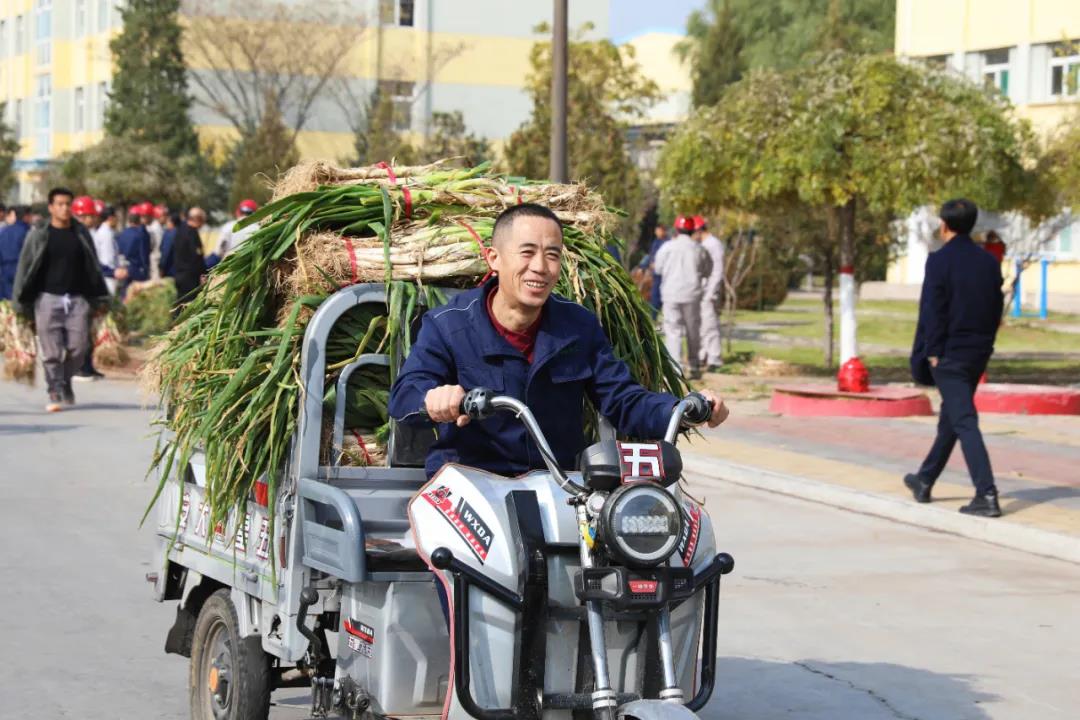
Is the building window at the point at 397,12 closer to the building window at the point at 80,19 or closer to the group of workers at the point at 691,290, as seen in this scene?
the building window at the point at 80,19

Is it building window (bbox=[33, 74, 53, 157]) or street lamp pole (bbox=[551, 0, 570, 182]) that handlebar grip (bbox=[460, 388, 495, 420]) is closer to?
street lamp pole (bbox=[551, 0, 570, 182])

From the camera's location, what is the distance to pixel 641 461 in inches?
160

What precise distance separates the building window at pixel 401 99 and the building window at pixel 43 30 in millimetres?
16997

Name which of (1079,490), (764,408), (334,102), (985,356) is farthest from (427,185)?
(334,102)

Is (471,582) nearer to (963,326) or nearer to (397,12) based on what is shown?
(963,326)

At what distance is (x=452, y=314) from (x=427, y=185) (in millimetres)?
1202

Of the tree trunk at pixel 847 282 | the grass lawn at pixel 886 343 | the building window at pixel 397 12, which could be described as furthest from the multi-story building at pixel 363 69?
the tree trunk at pixel 847 282

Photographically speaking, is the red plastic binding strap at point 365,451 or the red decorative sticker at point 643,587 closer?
the red decorative sticker at point 643,587

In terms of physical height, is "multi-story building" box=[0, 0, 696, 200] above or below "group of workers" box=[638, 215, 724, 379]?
above

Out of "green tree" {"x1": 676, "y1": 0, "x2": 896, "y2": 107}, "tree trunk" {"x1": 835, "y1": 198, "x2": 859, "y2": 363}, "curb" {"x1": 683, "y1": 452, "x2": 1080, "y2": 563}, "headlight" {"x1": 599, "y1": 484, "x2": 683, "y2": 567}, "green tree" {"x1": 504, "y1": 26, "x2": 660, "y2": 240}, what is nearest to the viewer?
"headlight" {"x1": 599, "y1": 484, "x2": 683, "y2": 567}

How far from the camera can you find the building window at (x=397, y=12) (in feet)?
189

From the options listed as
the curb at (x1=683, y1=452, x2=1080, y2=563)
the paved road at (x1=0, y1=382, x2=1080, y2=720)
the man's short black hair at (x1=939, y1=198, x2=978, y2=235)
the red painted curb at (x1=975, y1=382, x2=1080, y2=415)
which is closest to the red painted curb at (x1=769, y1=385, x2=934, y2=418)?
the red painted curb at (x1=975, y1=382, x2=1080, y2=415)

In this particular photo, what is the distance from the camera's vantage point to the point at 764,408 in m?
17.0

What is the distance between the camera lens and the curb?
975cm
